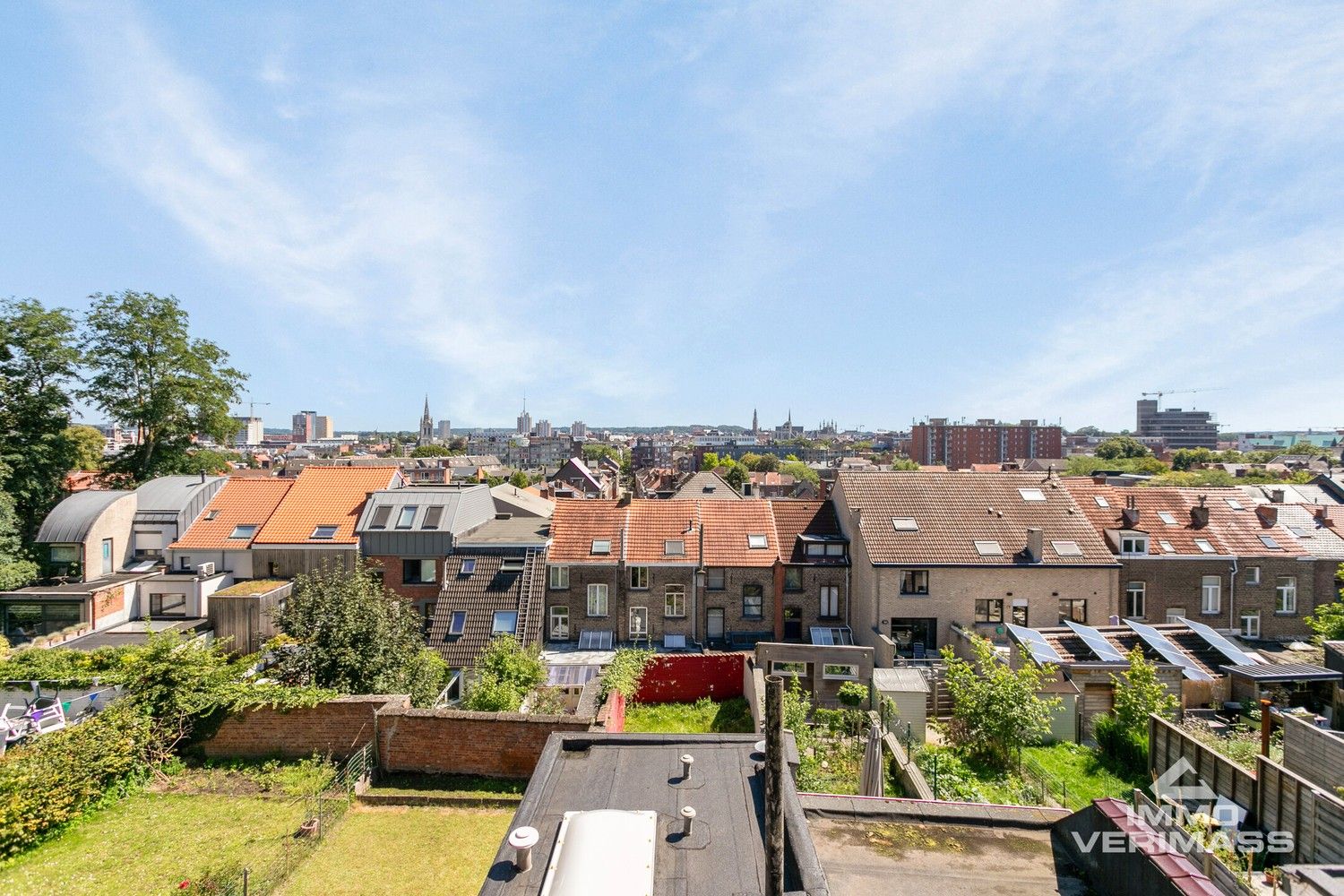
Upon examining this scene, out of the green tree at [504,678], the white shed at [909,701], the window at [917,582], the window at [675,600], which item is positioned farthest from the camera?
the window at [675,600]

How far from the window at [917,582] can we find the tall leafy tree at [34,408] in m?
40.3

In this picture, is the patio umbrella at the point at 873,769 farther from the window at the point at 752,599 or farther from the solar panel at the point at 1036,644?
the window at the point at 752,599

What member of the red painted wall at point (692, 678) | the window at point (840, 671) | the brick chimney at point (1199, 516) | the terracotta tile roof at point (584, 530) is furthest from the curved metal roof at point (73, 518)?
the brick chimney at point (1199, 516)

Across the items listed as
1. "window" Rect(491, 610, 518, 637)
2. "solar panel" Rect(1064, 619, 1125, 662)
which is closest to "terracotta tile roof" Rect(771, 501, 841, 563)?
"solar panel" Rect(1064, 619, 1125, 662)

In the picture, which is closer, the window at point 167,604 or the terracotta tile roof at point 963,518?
the terracotta tile roof at point 963,518

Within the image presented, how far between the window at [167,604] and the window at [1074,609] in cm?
3720

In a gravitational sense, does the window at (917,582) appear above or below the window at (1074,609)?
above

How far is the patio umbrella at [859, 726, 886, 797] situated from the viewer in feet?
43.2

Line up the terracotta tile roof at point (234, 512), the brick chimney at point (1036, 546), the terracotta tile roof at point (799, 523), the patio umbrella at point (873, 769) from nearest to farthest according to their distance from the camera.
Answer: the patio umbrella at point (873, 769), the brick chimney at point (1036, 546), the terracotta tile roof at point (799, 523), the terracotta tile roof at point (234, 512)

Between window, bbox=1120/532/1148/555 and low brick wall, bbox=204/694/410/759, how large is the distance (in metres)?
29.1

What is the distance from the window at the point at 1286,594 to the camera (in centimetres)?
2856

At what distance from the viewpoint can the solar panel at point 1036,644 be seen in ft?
68.7

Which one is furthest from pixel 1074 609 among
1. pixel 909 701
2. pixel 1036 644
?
pixel 909 701

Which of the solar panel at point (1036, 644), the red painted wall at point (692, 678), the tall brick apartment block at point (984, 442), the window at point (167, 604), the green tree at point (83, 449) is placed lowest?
the red painted wall at point (692, 678)
